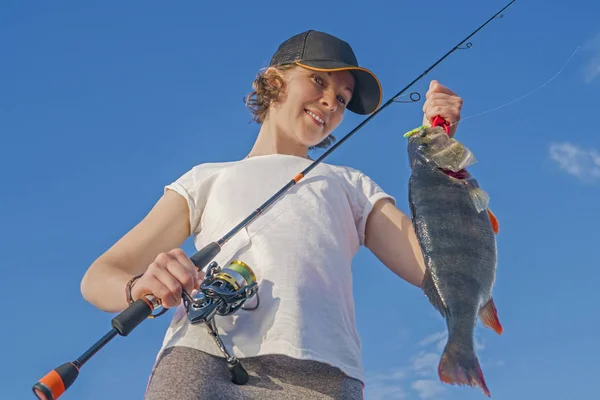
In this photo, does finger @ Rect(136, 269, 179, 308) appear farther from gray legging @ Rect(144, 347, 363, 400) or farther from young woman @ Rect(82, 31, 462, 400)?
gray legging @ Rect(144, 347, 363, 400)

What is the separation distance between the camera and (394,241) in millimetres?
3869

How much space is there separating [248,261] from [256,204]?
454mm

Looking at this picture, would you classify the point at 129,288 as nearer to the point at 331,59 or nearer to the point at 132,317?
the point at 132,317

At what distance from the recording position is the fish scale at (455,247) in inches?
113

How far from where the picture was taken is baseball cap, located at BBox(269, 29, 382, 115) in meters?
4.43

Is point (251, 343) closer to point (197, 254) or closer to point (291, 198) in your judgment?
point (197, 254)

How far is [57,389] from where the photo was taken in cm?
270

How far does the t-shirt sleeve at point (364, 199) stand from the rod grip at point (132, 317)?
1.43 meters

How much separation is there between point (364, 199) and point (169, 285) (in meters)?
1.50

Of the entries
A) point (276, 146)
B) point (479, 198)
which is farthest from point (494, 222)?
point (276, 146)

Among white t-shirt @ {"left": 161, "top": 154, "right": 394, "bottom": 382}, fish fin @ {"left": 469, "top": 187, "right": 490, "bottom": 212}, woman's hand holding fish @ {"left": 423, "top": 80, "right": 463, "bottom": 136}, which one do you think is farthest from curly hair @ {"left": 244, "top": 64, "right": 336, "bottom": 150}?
fish fin @ {"left": 469, "top": 187, "right": 490, "bottom": 212}

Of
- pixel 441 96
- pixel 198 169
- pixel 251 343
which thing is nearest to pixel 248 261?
pixel 251 343

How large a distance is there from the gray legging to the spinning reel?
0.06 m

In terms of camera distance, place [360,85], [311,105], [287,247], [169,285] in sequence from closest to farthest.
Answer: [169,285] → [287,247] → [311,105] → [360,85]
